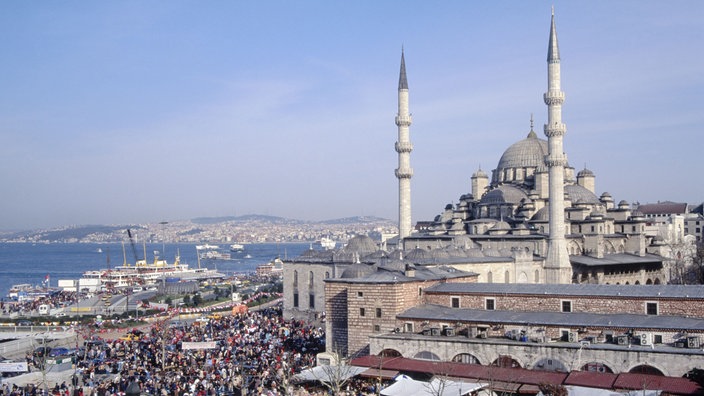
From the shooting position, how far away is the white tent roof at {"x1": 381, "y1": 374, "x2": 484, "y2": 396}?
15672 millimetres

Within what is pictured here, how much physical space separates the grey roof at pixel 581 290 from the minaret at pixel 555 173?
12.4 meters

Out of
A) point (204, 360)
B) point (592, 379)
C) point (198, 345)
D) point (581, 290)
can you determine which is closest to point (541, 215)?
point (581, 290)

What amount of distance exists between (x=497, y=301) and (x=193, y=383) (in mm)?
8657

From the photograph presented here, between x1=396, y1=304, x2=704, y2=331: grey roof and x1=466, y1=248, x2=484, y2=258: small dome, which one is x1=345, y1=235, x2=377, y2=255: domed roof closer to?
x1=466, y1=248, x2=484, y2=258: small dome

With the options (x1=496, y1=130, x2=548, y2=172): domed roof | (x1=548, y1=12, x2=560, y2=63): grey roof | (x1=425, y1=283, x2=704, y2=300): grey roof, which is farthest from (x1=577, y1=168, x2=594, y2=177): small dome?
(x1=425, y1=283, x2=704, y2=300): grey roof

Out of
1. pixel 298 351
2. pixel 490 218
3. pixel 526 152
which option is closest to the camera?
pixel 298 351

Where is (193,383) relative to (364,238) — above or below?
below

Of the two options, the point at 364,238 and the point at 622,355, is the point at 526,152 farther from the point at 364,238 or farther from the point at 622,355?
the point at 622,355

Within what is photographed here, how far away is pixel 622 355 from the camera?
17.0 meters

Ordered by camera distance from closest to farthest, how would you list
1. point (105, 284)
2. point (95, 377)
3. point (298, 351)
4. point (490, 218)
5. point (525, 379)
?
point (525, 379), point (95, 377), point (298, 351), point (490, 218), point (105, 284)

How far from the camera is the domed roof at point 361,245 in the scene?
3668 centimetres

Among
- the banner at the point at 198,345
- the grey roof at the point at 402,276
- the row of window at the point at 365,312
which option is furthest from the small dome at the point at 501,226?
the banner at the point at 198,345

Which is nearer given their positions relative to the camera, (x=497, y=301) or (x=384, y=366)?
(x=384, y=366)

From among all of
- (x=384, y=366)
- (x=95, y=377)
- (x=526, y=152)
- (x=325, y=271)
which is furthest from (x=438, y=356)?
(x=526, y=152)
